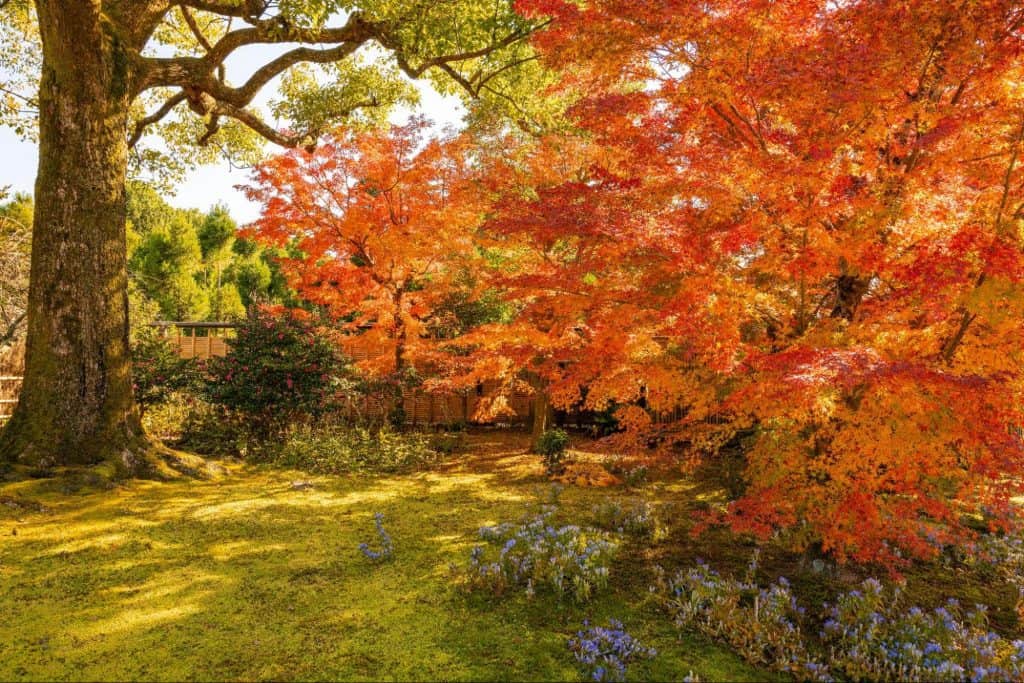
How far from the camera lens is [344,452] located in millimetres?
9219

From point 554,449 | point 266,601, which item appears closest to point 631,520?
point 554,449

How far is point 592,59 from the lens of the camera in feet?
18.3

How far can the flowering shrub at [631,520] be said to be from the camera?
616 centimetres

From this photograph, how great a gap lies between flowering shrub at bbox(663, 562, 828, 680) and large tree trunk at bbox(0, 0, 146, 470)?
6.27m

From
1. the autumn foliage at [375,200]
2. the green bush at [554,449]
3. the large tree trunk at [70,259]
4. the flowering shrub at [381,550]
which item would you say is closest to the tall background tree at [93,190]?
the large tree trunk at [70,259]

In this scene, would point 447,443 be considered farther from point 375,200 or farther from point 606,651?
point 606,651

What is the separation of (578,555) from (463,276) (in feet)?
25.6

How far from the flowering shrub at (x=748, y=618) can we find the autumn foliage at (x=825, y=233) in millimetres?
511

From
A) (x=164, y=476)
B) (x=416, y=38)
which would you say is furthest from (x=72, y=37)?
(x=164, y=476)

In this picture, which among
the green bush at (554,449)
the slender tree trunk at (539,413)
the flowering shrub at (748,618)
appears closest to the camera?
the flowering shrub at (748,618)

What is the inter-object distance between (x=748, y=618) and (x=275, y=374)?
7795mm

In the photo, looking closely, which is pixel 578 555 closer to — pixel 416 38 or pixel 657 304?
pixel 657 304

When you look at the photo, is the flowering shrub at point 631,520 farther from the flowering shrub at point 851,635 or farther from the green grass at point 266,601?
the flowering shrub at point 851,635

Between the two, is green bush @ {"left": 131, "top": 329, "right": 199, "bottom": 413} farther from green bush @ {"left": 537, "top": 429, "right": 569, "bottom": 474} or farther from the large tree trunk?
green bush @ {"left": 537, "top": 429, "right": 569, "bottom": 474}
